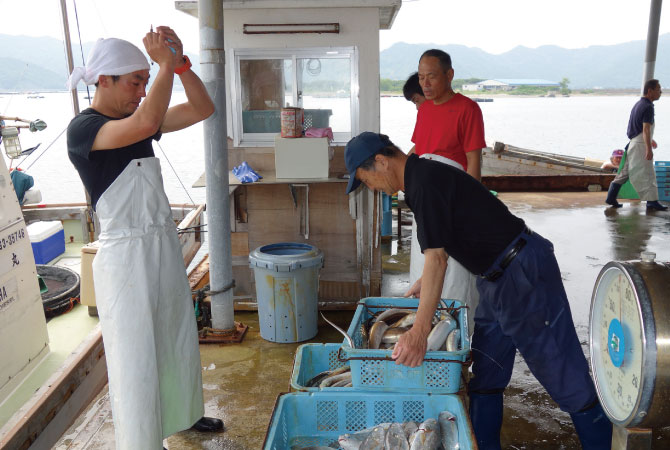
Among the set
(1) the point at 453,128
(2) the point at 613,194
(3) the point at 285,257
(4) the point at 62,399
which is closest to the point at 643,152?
(2) the point at 613,194

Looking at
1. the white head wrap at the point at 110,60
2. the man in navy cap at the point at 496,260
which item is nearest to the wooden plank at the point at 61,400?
the white head wrap at the point at 110,60

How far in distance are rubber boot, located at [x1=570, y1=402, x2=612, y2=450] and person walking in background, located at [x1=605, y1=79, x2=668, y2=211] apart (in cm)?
771

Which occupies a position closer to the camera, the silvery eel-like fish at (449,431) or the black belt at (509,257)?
the silvery eel-like fish at (449,431)

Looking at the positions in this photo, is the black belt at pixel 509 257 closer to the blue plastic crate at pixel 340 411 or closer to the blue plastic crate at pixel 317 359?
the blue plastic crate at pixel 340 411

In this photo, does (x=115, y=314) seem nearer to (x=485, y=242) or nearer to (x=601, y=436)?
(x=485, y=242)

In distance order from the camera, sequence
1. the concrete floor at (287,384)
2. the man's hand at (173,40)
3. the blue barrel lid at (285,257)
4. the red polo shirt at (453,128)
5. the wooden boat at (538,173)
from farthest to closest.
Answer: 1. the wooden boat at (538,173)
2. the blue barrel lid at (285,257)
3. the red polo shirt at (453,128)
4. the concrete floor at (287,384)
5. the man's hand at (173,40)

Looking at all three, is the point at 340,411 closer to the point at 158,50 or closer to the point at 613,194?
the point at 158,50

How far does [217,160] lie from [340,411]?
2.74 m

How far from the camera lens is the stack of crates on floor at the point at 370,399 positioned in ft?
7.38

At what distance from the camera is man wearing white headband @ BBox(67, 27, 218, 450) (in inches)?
95.5

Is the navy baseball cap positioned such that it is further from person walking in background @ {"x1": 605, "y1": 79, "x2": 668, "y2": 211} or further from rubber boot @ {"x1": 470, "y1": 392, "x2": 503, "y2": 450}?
person walking in background @ {"x1": 605, "y1": 79, "x2": 668, "y2": 211}

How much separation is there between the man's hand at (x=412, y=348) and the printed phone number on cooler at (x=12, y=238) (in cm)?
376

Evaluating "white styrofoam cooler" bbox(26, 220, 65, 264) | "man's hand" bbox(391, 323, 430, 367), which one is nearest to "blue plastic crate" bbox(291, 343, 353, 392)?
"man's hand" bbox(391, 323, 430, 367)

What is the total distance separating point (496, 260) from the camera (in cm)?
252
